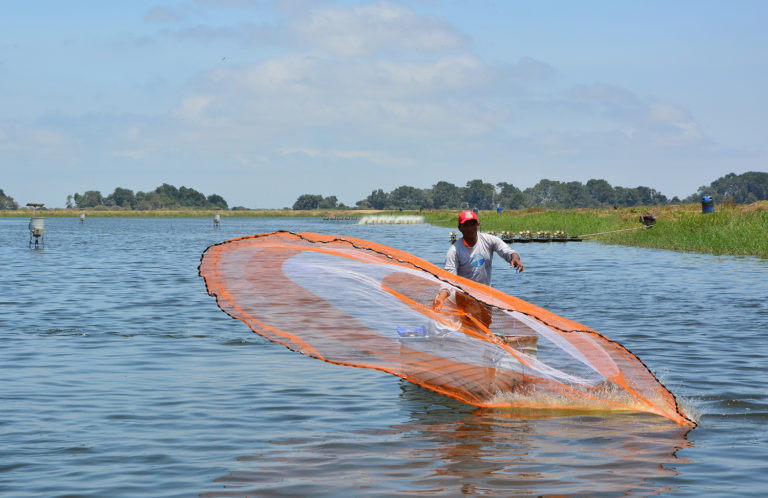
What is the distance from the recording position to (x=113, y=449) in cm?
896

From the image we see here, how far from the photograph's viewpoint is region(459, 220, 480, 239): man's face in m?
10.4

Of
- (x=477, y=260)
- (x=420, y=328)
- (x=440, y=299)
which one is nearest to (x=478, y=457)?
(x=420, y=328)

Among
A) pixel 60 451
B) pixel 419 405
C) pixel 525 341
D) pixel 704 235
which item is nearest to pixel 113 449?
pixel 60 451

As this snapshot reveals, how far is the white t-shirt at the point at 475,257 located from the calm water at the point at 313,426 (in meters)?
1.69

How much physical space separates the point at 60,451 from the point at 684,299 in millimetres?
18591

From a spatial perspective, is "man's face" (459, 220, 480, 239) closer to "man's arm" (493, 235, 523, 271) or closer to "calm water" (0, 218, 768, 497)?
"man's arm" (493, 235, 523, 271)

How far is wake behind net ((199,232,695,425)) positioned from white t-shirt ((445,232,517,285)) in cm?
56

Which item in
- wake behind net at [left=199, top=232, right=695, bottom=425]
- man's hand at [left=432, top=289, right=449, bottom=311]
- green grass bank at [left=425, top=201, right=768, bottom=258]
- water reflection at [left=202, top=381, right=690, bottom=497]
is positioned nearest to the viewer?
water reflection at [left=202, top=381, right=690, bottom=497]

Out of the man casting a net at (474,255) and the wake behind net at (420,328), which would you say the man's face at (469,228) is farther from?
the wake behind net at (420,328)

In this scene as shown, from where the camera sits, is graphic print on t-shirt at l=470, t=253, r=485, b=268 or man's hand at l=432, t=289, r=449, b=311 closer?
man's hand at l=432, t=289, r=449, b=311

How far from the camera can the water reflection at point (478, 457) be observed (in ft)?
25.5

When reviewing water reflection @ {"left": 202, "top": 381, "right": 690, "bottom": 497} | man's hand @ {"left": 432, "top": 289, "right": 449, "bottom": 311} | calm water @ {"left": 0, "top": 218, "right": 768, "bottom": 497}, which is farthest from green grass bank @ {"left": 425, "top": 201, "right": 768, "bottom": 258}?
man's hand @ {"left": 432, "top": 289, "right": 449, "bottom": 311}

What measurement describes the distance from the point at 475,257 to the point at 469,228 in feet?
1.47

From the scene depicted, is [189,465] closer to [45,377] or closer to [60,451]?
[60,451]
